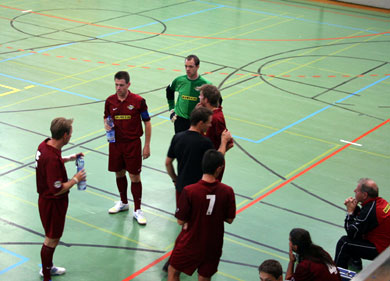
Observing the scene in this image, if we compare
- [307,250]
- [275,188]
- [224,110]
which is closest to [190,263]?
[307,250]

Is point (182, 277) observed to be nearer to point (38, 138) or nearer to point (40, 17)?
point (38, 138)

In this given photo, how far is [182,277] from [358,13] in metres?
21.5

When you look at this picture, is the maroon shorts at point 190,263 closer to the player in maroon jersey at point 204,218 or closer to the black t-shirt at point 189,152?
the player in maroon jersey at point 204,218

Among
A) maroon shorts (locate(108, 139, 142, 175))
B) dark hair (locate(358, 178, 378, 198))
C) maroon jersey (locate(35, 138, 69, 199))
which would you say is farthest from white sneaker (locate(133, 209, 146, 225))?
dark hair (locate(358, 178, 378, 198))

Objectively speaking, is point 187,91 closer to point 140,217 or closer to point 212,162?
point 140,217

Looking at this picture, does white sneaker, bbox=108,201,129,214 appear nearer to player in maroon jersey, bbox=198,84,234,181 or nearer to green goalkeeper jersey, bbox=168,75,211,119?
green goalkeeper jersey, bbox=168,75,211,119

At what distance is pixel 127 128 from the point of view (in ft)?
28.7

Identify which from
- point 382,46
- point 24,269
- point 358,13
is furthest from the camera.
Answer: point 358,13

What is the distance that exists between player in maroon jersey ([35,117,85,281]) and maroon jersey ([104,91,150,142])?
1.59m

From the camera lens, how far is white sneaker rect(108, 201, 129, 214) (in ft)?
30.9

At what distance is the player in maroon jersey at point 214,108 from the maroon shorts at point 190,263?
1.67 metres

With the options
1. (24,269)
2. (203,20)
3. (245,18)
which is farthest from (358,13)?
(24,269)

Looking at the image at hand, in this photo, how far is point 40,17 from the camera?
75.0 feet

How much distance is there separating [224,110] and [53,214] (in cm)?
794
